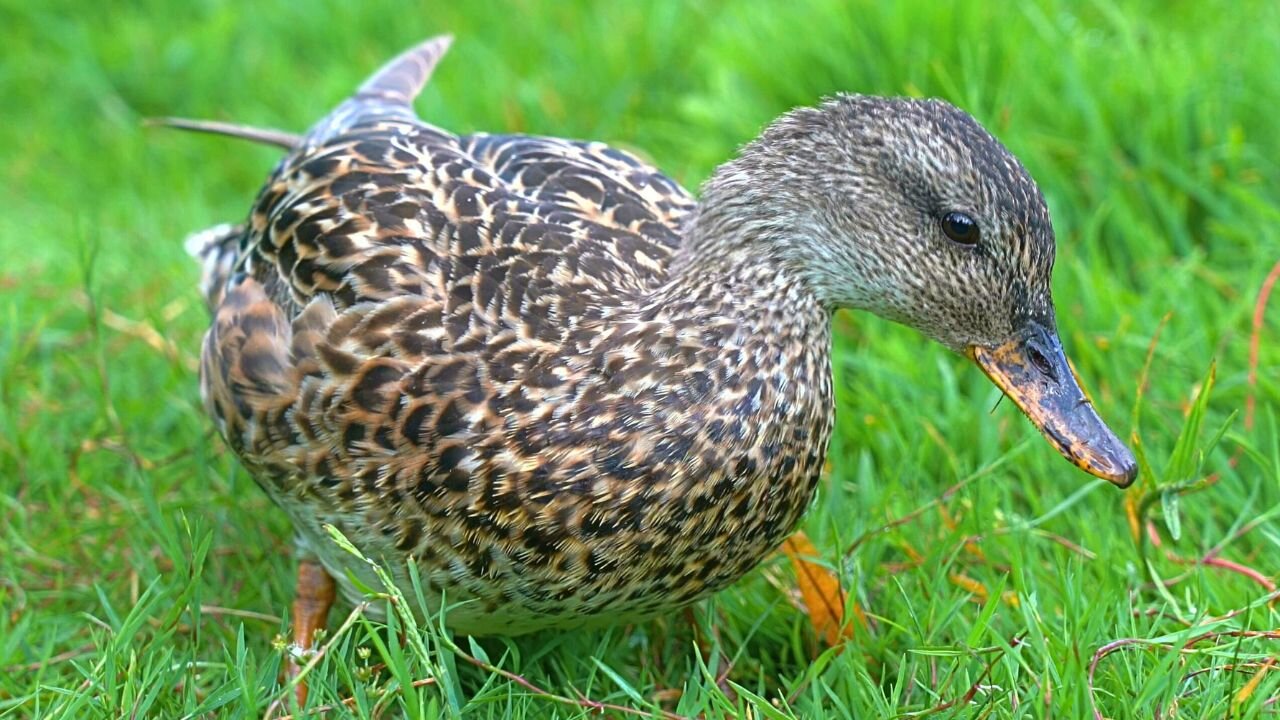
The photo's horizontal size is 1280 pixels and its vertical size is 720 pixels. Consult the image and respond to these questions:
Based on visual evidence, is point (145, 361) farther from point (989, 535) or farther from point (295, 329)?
point (989, 535)

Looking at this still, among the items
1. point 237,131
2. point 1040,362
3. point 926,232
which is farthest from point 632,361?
point 237,131

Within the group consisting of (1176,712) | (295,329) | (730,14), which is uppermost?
(730,14)

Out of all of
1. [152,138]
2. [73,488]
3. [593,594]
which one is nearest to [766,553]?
[593,594]

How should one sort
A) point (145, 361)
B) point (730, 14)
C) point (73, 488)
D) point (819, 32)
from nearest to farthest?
point (73, 488) < point (145, 361) < point (819, 32) < point (730, 14)

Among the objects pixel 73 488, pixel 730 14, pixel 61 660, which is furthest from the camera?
pixel 730 14

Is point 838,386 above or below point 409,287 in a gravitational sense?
below

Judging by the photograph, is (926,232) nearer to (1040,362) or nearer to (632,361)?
(1040,362)

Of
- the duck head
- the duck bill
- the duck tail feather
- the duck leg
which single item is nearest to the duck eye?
the duck head
